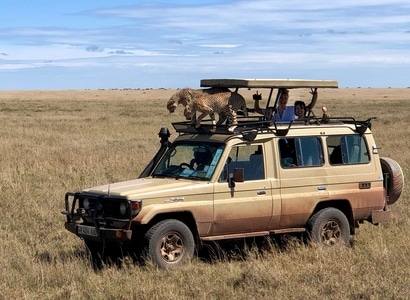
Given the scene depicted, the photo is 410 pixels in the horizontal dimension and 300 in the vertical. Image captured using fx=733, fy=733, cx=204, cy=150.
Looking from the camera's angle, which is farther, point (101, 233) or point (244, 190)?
point (244, 190)

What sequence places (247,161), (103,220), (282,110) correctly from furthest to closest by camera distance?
1. (282,110)
2. (247,161)
3. (103,220)

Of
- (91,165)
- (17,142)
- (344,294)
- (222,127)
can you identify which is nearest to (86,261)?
(222,127)

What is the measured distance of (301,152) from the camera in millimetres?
9023

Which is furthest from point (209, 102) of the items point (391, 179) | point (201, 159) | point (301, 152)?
point (391, 179)

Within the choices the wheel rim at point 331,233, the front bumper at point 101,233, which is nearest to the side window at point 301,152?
the wheel rim at point 331,233

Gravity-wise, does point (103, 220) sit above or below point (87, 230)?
above

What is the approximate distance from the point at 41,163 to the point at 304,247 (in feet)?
32.9

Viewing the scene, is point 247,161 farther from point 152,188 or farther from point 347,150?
point 347,150

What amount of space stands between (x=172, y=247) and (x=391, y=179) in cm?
342

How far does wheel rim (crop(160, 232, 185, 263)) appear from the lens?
7.95 m

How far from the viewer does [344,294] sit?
679cm

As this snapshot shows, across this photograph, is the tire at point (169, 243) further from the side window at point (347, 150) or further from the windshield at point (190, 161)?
the side window at point (347, 150)

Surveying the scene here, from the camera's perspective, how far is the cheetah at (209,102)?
28.6 ft

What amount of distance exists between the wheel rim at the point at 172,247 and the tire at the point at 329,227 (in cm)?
181
